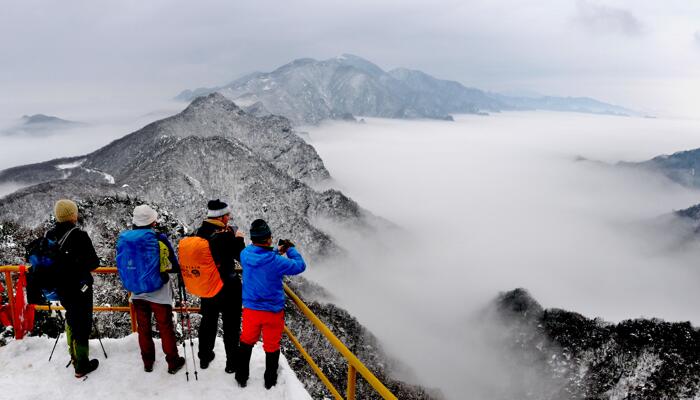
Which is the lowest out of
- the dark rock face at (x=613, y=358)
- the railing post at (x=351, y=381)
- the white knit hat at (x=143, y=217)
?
the dark rock face at (x=613, y=358)

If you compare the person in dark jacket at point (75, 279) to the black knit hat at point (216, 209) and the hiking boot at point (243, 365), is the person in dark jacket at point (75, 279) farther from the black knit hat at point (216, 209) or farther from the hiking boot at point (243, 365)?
the hiking boot at point (243, 365)

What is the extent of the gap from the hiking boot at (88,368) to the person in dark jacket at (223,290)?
1713mm

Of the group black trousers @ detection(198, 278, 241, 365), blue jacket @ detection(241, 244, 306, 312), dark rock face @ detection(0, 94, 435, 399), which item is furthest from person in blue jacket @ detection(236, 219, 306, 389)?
dark rock face @ detection(0, 94, 435, 399)

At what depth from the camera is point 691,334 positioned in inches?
A: 2186

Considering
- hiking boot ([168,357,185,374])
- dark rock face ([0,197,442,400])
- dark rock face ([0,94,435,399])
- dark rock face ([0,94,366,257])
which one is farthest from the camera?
dark rock face ([0,94,366,257])

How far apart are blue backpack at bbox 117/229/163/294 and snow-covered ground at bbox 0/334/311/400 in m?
1.67

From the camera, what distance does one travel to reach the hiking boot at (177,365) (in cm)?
719

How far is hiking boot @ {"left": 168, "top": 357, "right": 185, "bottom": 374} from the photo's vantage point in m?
7.19

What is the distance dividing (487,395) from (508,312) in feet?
67.0

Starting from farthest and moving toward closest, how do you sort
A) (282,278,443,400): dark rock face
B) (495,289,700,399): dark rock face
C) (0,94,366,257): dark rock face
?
(0,94,366,257): dark rock face → (495,289,700,399): dark rock face → (282,278,443,400): dark rock face

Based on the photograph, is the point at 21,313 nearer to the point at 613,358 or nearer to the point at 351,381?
the point at 351,381

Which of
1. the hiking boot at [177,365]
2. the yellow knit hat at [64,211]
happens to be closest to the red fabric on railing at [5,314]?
the yellow knit hat at [64,211]

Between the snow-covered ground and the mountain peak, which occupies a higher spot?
the mountain peak

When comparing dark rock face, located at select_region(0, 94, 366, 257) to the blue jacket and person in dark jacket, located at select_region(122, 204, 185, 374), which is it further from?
the blue jacket
